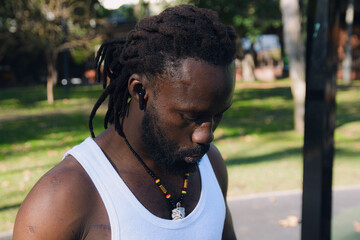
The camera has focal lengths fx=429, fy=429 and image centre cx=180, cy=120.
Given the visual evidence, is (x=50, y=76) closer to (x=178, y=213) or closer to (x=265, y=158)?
(x=265, y=158)

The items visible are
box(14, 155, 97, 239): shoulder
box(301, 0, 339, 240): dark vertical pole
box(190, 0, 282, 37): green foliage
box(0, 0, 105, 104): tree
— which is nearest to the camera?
box(14, 155, 97, 239): shoulder

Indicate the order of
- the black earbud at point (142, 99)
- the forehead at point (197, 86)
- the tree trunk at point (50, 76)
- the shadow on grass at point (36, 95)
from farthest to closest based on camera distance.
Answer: the shadow on grass at point (36, 95) → the tree trunk at point (50, 76) → the black earbud at point (142, 99) → the forehead at point (197, 86)

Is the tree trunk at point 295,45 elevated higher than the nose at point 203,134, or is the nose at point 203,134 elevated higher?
the nose at point 203,134

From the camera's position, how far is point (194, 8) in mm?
1551

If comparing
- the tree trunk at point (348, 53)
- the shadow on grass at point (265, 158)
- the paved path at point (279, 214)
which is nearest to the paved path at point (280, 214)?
the paved path at point (279, 214)

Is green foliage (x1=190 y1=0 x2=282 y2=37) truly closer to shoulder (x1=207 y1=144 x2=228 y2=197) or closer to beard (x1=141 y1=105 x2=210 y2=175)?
shoulder (x1=207 y1=144 x2=228 y2=197)

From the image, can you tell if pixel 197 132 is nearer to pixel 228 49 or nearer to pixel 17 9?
pixel 228 49

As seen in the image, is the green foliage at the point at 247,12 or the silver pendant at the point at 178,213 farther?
the green foliage at the point at 247,12

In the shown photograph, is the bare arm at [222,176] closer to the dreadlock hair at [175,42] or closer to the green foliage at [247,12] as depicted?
the dreadlock hair at [175,42]

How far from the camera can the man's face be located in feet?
4.66

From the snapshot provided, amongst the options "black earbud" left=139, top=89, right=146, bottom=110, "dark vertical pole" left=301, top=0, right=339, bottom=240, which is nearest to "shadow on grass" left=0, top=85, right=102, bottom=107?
"dark vertical pole" left=301, top=0, right=339, bottom=240

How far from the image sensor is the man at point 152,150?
1.37 metres

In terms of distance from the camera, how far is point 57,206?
1.34 meters

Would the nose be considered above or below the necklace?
above
